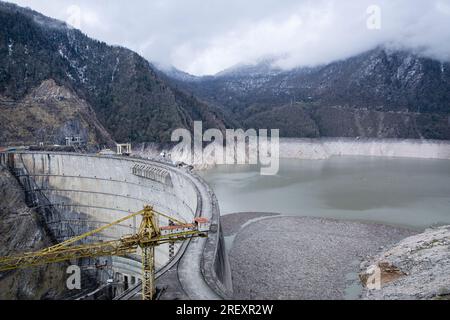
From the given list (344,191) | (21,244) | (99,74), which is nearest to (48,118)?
(21,244)

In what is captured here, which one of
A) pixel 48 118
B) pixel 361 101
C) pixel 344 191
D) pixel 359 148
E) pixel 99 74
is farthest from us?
pixel 361 101

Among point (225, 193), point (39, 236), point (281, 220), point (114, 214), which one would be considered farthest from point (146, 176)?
point (225, 193)

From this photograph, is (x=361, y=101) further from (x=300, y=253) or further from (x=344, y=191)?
(x=300, y=253)

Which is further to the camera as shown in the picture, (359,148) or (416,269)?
(359,148)

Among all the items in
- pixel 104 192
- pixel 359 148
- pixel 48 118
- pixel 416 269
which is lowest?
pixel 416 269

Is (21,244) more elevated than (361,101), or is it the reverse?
(361,101)

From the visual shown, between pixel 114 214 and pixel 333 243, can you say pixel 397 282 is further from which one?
pixel 114 214

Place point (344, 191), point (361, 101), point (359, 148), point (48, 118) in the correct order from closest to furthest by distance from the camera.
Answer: point (344, 191) → point (48, 118) → point (359, 148) → point (361, 101)
